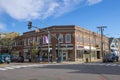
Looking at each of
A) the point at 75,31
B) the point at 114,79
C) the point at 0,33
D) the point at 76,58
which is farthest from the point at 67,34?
the point at 114,79

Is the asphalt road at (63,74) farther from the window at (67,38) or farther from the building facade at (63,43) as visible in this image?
the window at (67,38)

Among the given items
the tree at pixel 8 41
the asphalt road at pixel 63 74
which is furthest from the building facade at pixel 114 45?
the asphalt road at pixel 63 74

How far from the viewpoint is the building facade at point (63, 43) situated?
2557 inches

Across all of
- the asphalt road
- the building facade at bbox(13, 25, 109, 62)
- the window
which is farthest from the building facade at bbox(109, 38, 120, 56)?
the asphalt road

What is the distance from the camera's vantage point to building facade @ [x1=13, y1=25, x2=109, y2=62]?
64938 mm

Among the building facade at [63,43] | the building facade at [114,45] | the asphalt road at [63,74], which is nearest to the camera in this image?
the asphalt road at [63,74]

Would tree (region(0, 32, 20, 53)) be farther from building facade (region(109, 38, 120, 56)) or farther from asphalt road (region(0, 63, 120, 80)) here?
asphalt road (region(0, 63, 120, 80))

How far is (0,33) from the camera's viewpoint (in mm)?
93000

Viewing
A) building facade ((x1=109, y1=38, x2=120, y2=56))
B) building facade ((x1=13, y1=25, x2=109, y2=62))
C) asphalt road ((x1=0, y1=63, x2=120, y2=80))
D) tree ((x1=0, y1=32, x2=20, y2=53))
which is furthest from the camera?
building facade ((x1=109, y1=38, x2=120, y2=56))

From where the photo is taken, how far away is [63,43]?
216ft

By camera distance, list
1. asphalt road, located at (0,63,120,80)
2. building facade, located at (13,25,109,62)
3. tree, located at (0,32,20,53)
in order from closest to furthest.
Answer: asphalt road, located at (0,63,120,80) → building facade, located at (13,25,109,62) → tree, located at (0,32,20,53)

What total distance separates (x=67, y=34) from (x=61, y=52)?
4534 millimetres

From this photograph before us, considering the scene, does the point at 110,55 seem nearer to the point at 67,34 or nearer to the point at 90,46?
the point at 67,34

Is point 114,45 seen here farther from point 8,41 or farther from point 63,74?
point 63,74
